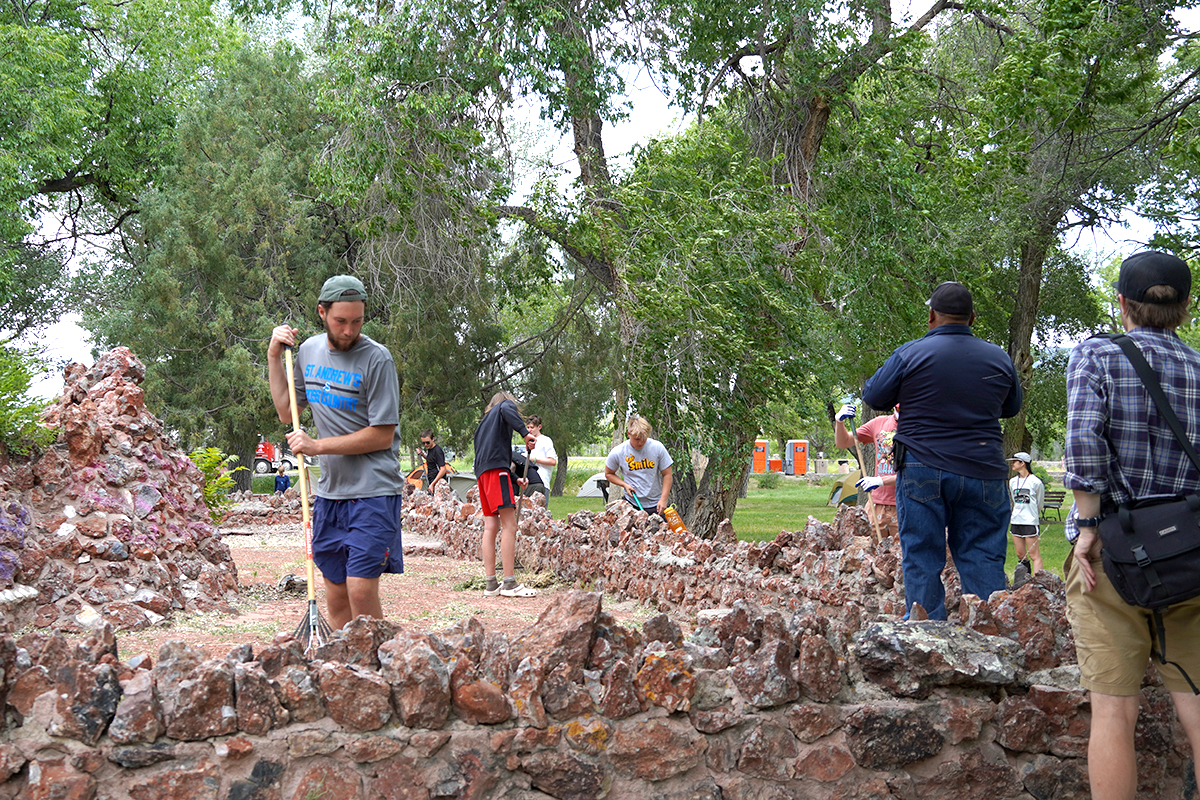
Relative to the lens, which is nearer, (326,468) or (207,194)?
(326,468)

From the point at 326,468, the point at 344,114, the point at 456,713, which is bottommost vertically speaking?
the point at 456,713

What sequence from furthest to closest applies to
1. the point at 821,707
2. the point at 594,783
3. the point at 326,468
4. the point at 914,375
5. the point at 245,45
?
the point at 245,45 → the point at 914,375 → the point at 326,468 → the point at 821,707 → the point at 594,783

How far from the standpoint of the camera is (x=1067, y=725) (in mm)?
3273

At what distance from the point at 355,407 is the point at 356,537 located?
54 cm

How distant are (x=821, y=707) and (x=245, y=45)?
27433 mm

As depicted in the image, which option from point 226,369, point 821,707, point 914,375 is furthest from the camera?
point 226,369

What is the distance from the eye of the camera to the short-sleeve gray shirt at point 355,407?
403 centimetres

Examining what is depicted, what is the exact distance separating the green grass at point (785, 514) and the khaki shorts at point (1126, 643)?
11.8ft

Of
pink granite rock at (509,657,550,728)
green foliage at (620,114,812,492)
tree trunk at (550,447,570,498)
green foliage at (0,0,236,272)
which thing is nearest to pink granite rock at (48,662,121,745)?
pink granite rock at (509,657,550,728)

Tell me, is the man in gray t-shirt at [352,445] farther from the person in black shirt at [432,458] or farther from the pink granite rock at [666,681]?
the person in black shirt at [432,458]

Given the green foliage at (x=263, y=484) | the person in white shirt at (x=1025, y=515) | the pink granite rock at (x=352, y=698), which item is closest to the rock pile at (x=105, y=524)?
the pink granite rock at (x=352, y=698)

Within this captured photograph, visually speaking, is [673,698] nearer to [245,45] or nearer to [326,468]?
[326,468]

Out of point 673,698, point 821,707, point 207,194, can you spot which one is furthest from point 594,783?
point 207,194

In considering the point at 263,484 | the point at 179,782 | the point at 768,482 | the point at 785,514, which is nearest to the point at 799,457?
the point at 768,482
